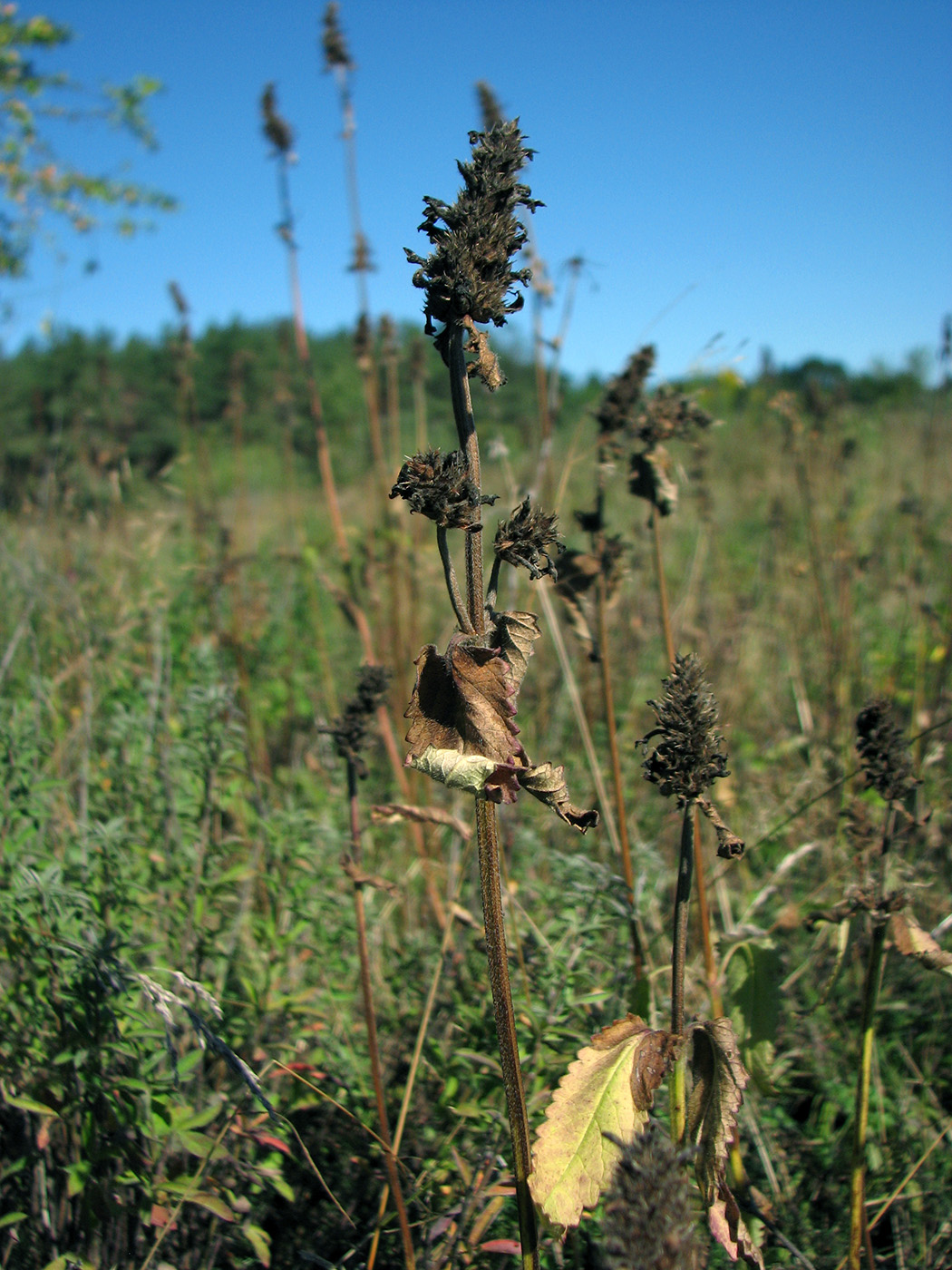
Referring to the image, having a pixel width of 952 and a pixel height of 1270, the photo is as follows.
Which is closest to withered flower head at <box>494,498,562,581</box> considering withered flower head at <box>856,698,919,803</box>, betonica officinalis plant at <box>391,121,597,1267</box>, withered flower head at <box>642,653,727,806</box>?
betonica officinalis plant at <box>391,121,597,1267</box>

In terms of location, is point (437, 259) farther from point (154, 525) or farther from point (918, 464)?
point (918, 464)

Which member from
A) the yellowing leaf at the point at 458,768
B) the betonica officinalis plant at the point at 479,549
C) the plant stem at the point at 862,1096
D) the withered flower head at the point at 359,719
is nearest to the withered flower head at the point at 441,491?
the betonica officinalis plant at the point at 479,549

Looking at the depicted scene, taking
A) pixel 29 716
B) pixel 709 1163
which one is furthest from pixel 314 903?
pixel 709 1163

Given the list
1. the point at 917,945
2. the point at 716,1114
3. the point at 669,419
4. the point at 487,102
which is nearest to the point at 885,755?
the point at 917,945

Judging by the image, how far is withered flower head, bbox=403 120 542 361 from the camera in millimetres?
1027

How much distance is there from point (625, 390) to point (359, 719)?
116 cm

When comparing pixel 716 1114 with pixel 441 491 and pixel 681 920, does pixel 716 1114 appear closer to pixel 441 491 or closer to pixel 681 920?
pixel 681 920

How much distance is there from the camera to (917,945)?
138 cm

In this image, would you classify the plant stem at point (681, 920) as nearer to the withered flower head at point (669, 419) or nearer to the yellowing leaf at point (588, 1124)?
the yellowing leaf at point (588, 1124)

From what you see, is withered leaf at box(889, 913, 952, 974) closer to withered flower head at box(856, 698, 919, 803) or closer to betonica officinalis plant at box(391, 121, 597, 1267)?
withered flower head at box(856, 698, 919, 803)

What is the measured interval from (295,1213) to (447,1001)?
1.85 ft

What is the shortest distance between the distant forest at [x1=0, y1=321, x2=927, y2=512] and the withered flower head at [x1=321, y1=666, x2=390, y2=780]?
962 millimetres

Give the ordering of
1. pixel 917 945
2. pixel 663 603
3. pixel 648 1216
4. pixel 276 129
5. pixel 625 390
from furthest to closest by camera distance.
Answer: pixel 276 129
pixel 625 390
pixel 663 603
pixel 917 945
pixel 648 1216

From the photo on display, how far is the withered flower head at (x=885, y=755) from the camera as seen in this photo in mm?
1455
